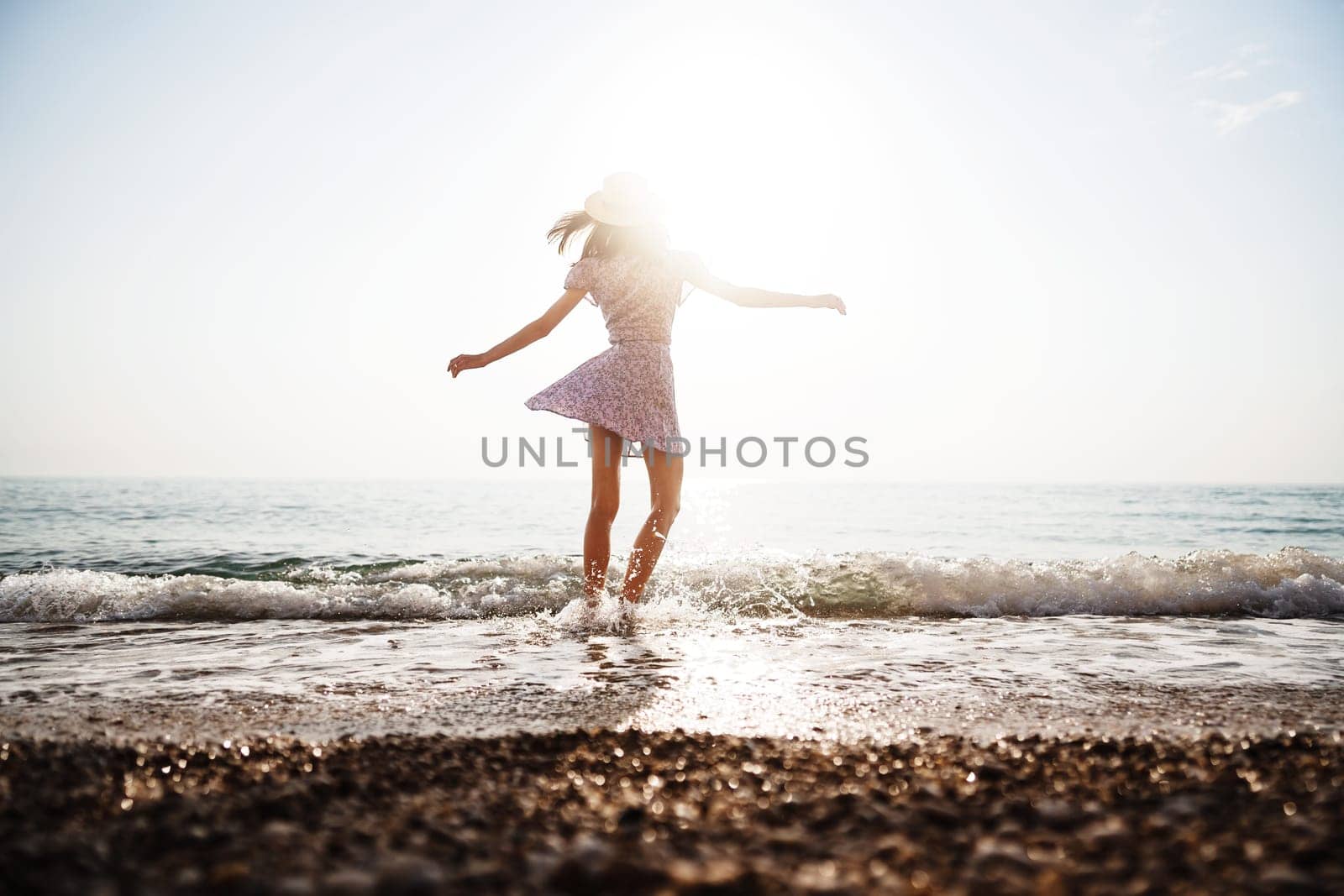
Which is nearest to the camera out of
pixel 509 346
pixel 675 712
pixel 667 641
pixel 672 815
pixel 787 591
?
pixel 672 815

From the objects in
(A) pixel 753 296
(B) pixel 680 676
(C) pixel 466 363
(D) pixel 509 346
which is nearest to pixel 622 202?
(A) pixel 753 296

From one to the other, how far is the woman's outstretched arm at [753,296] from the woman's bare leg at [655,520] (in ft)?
2.79

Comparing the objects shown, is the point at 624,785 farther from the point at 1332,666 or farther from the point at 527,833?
the point at 1332,666

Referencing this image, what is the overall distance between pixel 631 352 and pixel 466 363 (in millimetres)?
793

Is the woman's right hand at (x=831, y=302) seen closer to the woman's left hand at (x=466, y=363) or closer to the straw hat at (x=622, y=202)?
the straw hat at (x=622, y=202)

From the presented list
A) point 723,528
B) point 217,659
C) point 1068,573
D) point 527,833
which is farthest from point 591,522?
point 723,528

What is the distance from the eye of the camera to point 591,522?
400cm

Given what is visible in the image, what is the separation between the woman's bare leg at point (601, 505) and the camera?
396 cm

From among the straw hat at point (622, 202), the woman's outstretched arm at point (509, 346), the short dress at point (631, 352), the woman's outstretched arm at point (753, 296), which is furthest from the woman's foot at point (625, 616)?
the straw hat at point (622, 202)

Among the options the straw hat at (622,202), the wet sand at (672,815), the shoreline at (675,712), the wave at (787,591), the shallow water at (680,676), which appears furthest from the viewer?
the wave at (787,591)

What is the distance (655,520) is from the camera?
3955 millimetres

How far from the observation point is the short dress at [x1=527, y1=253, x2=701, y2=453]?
3908 millimetres

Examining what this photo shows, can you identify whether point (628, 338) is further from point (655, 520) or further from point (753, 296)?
point (655, 520)

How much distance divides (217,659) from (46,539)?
28.8 ft
